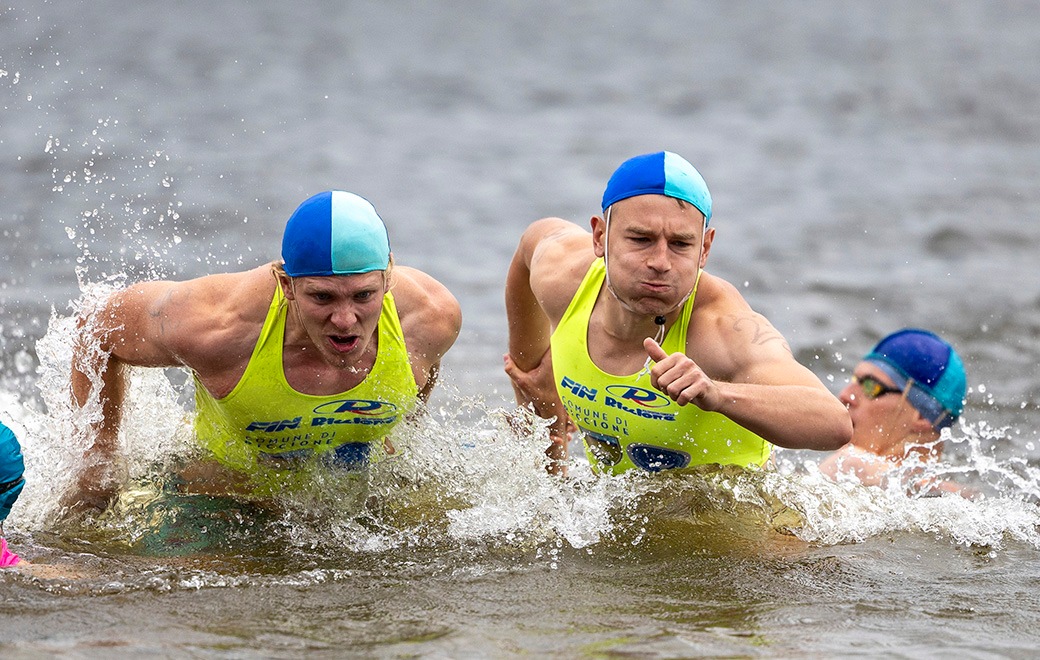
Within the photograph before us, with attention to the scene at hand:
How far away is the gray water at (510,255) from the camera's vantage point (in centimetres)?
567

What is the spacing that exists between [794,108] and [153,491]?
65.3 feet

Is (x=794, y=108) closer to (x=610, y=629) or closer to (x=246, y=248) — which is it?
(x=246, y=248)

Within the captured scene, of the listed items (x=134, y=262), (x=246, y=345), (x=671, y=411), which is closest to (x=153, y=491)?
(x=246, y=345)

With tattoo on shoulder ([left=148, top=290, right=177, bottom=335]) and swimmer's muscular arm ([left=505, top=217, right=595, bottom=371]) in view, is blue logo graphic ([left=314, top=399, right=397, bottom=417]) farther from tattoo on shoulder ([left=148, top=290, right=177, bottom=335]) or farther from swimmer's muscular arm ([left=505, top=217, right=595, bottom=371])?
swimmer's muscular arm ([left=505, top=217, right=595, bottom=371])

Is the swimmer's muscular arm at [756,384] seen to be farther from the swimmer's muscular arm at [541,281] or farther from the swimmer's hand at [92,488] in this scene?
the swimmer's hand at [92,488]

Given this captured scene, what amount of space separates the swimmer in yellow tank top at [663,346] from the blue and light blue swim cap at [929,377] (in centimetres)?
198

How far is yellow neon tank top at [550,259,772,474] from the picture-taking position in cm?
650

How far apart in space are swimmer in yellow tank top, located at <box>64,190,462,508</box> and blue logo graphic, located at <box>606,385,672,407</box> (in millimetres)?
878

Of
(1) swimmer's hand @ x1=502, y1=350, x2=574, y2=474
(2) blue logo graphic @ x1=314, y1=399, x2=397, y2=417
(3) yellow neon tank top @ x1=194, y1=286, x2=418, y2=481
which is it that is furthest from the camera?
(1) swimmer's hand @ x1=502, y1=350, x2=574, y2=474

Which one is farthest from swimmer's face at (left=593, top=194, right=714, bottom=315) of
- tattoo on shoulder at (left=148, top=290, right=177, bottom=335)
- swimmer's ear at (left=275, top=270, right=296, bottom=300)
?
tattoo on shoulder at (left=148, top=290, right=177, bottom=335)

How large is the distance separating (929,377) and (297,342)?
430 centimetres

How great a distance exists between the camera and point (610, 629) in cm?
541

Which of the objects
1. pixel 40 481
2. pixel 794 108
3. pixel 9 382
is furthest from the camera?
pixel 794 108

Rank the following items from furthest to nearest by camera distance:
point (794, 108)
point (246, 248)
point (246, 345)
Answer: point (794, 108), point (246, 248), point (246, 345)
